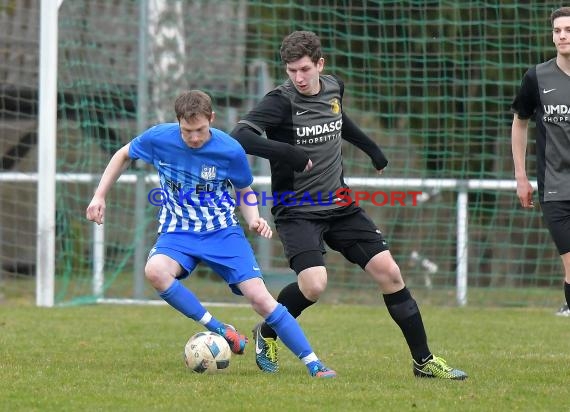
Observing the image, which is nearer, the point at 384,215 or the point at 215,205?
the point at 215,205

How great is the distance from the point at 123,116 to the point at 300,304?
19.7ft

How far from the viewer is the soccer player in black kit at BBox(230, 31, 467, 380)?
6328 millimetres

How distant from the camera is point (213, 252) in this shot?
6434 millimetres

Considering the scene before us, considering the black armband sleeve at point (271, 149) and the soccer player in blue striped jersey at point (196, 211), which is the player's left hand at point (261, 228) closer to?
the soccer player in blue striped jersey at point (196, 211)

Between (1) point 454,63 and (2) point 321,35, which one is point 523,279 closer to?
(1) point 454,63

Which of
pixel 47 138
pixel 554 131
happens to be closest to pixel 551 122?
pixel 554 131

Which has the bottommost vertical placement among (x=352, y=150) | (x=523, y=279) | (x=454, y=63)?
(x=523, y=279)

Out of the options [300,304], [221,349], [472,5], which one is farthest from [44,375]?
[472,5]

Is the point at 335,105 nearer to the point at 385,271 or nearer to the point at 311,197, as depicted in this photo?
the point at 311,197

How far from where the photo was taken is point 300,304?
672 centimetres

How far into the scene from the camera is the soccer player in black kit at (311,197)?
6.33m

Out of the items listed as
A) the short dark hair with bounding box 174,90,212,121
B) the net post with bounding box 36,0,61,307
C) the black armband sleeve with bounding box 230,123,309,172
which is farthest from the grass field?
the short dark hair with bounding box 174,90,212,121

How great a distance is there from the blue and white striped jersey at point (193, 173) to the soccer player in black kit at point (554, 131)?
5.22 ft

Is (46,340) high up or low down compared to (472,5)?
down
